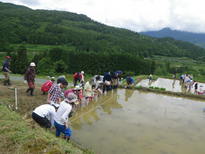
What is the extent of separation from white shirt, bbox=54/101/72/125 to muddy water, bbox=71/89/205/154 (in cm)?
182

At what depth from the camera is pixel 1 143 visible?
16.4ft

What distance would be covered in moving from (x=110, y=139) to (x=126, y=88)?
395 inches

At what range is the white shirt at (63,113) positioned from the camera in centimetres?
554

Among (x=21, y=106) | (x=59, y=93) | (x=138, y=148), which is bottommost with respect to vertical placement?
(x=138, y=148)

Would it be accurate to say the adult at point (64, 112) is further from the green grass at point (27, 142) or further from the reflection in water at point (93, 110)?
the reflection in water at point (93, 110)

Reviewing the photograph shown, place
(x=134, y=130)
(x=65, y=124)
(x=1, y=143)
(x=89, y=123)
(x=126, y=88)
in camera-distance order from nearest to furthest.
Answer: (x=1, y=143), (x=65, y=124), (x=134, y=130), (x=89, y=123), (x=126, y=88)

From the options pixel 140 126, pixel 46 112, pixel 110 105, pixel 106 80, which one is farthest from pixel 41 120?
pixel 106 80

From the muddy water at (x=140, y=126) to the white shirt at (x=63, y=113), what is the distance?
182 cm

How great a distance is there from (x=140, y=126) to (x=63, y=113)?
439cm

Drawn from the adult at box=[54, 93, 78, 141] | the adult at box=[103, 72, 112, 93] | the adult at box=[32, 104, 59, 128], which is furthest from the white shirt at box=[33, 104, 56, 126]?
the adult at box=[103, 72, 112, 93]

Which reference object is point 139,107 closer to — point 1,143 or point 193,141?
point 193,141

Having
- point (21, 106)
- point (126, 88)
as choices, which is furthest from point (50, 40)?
point (21, 106)

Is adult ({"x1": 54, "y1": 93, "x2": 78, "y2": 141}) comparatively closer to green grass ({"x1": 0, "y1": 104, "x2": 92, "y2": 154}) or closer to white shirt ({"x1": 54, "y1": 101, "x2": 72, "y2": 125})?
white shirt ({"x1": 54, "y1": 101, "x2": 72, "y2": 125})

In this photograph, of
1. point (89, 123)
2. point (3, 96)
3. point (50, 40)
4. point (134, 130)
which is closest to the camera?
point (134, 130)
